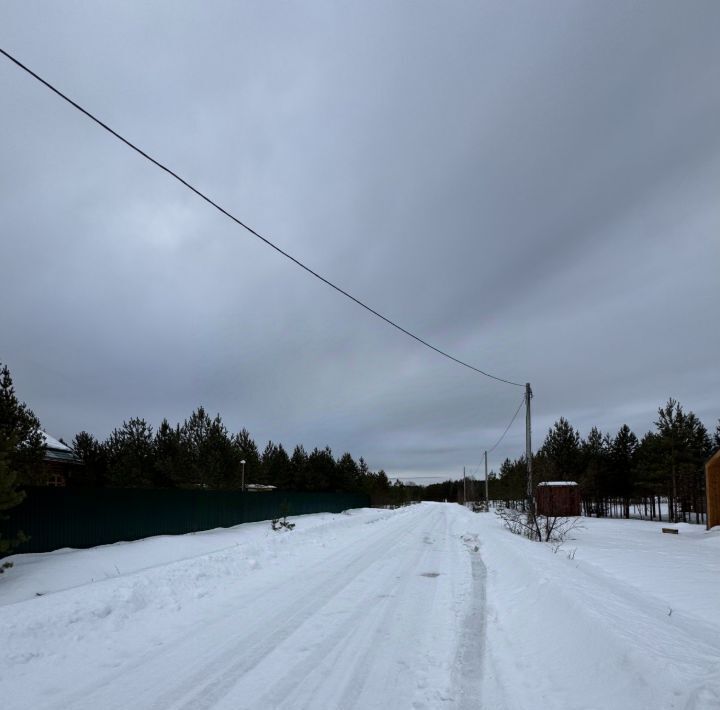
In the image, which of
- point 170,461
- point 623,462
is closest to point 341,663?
point 170,461

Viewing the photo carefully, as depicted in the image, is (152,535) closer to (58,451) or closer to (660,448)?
(58,451)

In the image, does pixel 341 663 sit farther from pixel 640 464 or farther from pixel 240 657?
pixel 640 464

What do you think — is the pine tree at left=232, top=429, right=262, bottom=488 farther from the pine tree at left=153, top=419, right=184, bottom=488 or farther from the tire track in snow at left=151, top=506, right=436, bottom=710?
the tire track in snow at left=151, top=506, right=436, bottom=710

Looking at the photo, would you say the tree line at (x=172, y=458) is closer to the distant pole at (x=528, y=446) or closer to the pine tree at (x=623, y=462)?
the distant pole at (x=528, y=446)

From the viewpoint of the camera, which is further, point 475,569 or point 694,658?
point 475,569

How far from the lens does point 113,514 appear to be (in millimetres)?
15922

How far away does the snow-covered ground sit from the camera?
4.37 meters

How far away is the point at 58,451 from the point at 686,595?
37.8m

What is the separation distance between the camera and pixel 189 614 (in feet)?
23.8

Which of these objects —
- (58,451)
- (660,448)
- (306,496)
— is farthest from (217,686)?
(660,448)

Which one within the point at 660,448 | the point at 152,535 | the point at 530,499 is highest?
the point at 660,448

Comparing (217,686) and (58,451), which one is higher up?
(58,451)

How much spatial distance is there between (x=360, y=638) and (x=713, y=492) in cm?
2528

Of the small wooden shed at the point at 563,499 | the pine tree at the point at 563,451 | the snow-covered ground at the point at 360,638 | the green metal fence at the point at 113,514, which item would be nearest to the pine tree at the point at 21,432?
the green metal fence at the point at 113,514
